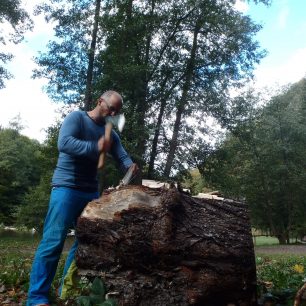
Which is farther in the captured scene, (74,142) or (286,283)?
(286,283)

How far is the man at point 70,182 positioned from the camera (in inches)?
126

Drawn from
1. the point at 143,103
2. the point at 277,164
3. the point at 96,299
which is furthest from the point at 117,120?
the point at 277,164

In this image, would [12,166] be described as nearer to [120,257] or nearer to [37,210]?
[37,210]

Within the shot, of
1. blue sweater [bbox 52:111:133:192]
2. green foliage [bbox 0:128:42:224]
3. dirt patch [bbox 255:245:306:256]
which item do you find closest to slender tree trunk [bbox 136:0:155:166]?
dirt patch [bbox 255:245:306:256]

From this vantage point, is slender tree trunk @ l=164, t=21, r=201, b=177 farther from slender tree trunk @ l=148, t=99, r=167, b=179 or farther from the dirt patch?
the dirt patch

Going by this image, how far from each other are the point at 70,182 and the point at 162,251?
0.94 meters

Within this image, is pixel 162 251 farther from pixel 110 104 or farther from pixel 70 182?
pixel 110 104

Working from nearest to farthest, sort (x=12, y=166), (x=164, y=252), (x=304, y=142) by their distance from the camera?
(x=164, y=252)
(x=304, y=142)
(x=12, y=166)

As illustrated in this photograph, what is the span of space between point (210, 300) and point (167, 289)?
334 mm

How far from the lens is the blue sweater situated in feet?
10.7

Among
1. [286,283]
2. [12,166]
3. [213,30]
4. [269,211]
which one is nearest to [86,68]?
[213,30]

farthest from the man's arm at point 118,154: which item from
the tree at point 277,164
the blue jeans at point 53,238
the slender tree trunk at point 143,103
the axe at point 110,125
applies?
the tree at point 277,164

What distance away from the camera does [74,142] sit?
A: 3.24m

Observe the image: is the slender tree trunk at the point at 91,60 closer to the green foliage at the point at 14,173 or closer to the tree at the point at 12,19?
the tree at the point at 12,19
